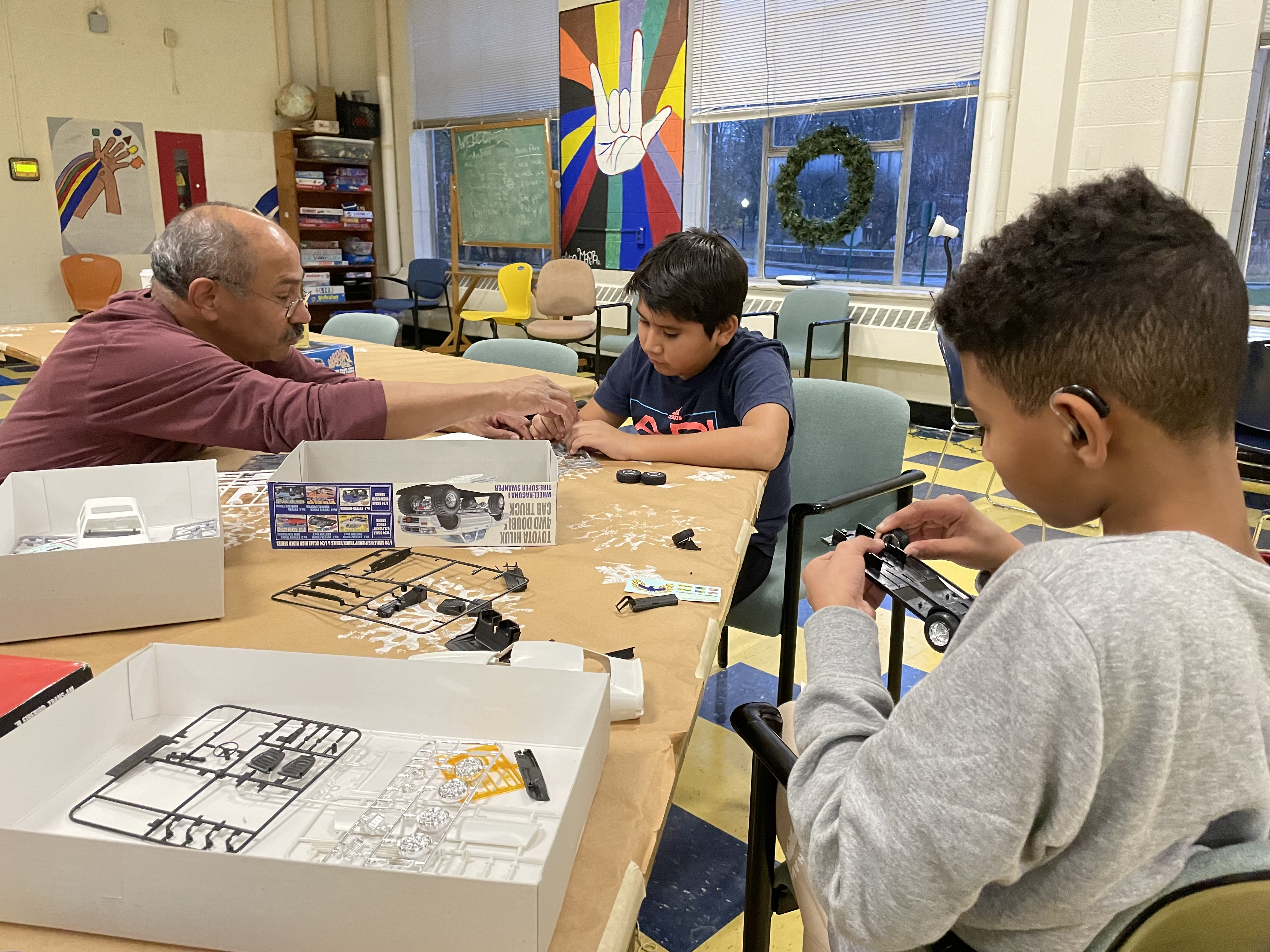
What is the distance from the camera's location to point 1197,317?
2.02 feet

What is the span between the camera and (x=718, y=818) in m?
1.77

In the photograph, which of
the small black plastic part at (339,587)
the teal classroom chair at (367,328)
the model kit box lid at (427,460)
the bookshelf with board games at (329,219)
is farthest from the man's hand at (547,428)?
the bookshelf with board games at (329,219)

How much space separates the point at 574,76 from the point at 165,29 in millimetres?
3530

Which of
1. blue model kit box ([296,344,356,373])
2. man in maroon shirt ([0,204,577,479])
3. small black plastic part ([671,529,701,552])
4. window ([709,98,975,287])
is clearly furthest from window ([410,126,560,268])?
small black plastic part ([671,529,701,552])

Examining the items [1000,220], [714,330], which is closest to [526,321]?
[1000,220]

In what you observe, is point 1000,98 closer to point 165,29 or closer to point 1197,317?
point 1197,317

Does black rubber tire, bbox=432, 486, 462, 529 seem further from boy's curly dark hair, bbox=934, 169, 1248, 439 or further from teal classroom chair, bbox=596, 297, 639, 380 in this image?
teal classroom chair, bbox=596, 297, 639, 380

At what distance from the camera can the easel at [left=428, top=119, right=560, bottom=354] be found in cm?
705

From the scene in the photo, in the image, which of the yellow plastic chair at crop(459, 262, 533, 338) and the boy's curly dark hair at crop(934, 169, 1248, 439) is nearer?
the boy's curly dark hair at crop(934, 169, 1248, 439)

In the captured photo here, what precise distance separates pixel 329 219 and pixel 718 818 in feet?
24.7

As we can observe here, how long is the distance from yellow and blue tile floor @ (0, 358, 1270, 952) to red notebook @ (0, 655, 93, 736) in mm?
589

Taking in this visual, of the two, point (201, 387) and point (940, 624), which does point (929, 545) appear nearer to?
point (940, 624)

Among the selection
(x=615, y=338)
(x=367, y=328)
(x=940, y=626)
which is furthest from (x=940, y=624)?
(x=615, y=338)

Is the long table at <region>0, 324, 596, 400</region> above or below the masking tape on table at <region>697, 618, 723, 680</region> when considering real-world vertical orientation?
above
